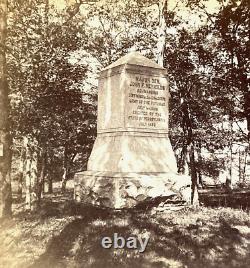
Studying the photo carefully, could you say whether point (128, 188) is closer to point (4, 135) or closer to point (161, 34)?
point (4, 135)

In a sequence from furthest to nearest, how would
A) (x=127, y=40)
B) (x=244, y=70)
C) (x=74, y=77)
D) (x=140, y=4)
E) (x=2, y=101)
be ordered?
(x=127, y=40) → (x=140, y=4) → (x=74, y=77) → (x=244, y=70) → (x=2, y=101)

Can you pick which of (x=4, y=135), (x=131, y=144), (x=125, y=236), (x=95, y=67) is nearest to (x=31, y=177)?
(x=4, y=135)

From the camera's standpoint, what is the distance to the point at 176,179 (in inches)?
288

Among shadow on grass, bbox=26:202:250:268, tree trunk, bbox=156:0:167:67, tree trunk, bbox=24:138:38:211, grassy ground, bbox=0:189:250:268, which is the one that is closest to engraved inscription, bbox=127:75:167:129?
grassy ground, bbox=0:189:250:268

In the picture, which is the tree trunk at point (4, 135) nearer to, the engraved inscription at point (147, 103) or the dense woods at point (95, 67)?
the dense woods at point (95, 67)

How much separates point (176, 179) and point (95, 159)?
1.81m

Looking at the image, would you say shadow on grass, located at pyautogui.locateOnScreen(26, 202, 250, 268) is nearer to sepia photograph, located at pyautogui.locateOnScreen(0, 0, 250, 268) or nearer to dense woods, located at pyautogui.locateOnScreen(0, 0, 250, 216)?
sepia photograph, located at pyautogui.locateOnScreen(0, 0, 250, 268)

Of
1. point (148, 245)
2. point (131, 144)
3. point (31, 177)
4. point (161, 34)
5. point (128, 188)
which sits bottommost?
point (148, 245)

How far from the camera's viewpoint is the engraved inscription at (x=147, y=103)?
24.6 ft

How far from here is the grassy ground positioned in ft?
15.7

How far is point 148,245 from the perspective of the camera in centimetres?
523

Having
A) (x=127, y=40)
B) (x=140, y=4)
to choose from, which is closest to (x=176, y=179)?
(x=140, y=4)

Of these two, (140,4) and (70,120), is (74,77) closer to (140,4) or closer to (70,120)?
(70,120)

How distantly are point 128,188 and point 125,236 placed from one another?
1333 millimetres
